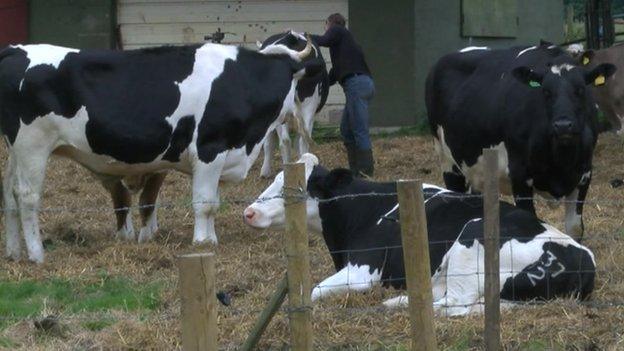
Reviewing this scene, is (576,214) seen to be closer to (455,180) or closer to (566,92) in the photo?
(566,92)

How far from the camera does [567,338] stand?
299 inches

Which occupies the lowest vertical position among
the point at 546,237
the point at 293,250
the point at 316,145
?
the point at 316,145

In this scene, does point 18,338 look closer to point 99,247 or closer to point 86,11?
point 99,247

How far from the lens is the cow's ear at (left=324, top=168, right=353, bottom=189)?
9328 mm

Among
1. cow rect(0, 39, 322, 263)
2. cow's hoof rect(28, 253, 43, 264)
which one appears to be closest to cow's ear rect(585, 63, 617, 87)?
cow rect(0, 39, 322, 263)

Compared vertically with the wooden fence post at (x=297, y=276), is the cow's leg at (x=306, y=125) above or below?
below

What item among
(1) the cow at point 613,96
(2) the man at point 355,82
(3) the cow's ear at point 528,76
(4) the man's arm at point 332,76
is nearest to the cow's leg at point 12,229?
(3) the cow's ear at point 528,76

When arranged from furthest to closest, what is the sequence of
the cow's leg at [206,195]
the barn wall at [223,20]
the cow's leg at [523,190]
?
1. the barn wall at [223,20]
2. the cow's leg at [206,195]
3. the cow's leg at [523,190]

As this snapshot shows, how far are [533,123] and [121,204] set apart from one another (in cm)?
397

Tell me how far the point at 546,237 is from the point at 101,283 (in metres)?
3.36

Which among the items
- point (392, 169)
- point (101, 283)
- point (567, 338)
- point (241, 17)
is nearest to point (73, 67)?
point (101, 283)

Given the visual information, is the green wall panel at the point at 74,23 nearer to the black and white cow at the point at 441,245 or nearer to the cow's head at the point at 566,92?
the cow's head at the point at 566,92

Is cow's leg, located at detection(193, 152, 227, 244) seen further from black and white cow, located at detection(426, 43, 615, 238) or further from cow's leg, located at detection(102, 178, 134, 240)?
black and white cow, located at detection(426, 43, 615, 238)

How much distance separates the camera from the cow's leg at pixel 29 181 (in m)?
10.9
